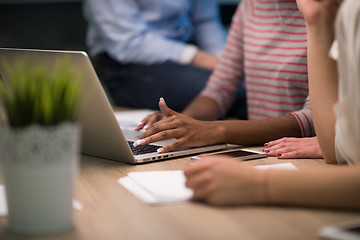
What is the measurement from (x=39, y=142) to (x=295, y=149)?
1.96 feet

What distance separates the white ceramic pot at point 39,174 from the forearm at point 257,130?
0.59 meters

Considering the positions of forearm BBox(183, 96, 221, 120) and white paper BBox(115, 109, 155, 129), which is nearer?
white paper BBox(115, 109, 155, 129)

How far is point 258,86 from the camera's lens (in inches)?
63.9

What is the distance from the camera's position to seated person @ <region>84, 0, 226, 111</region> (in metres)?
2.14

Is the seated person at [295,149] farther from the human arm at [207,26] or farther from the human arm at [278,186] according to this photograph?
the human arm at [207,26]

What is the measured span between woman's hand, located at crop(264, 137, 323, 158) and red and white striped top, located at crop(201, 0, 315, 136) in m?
0.26

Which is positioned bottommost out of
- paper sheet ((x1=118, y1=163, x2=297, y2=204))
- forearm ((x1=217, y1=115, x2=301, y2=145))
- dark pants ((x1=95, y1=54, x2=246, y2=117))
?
dark pants ((x1=95, y1=54, x2=246, y2=117))

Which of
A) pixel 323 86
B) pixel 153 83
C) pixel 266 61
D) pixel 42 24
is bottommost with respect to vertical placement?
pixel 153 83

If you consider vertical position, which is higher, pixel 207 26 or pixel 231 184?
pixel 231 184

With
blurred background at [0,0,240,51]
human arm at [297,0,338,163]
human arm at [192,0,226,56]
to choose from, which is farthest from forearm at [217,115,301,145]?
blurred background at [0,0,240,51]

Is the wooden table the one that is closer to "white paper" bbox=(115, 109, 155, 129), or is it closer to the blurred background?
"white paper" bbox=(115, 109, 155, 129)

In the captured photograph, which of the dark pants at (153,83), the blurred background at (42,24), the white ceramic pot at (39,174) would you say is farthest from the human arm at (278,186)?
the blurred background at (42,24)

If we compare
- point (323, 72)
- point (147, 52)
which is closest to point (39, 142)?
point (323, 72)

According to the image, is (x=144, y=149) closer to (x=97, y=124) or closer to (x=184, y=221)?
(x=97, y=124)
